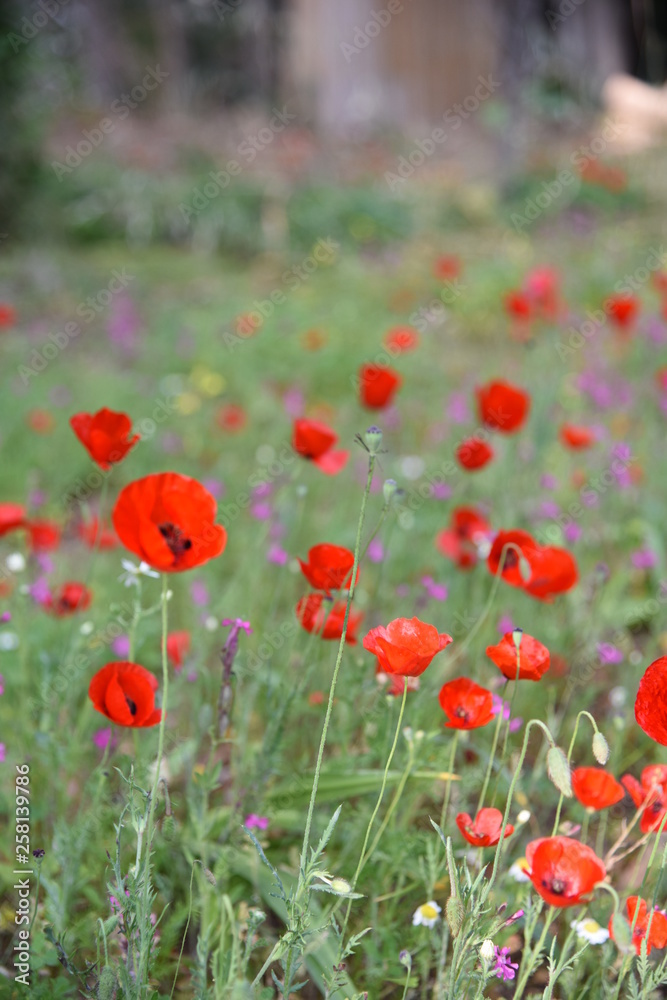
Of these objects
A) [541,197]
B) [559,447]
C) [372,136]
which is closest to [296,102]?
[372,136]

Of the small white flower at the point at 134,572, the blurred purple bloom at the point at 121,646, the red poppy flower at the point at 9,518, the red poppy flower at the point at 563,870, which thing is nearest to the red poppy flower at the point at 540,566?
the red poppy flower at the point at 563,870

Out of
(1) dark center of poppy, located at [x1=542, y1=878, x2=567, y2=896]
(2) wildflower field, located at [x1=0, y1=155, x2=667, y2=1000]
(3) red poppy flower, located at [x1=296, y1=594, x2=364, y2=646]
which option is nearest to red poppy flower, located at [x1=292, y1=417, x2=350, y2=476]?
(2) wildflower field, located at [x1=0, y1=155, x2=667, y2=1000]

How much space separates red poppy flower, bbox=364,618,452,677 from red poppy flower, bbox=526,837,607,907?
10.7 inches

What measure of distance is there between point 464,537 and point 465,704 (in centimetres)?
95

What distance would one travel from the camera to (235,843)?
1.56 metres

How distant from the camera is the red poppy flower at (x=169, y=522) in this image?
1.17 metres

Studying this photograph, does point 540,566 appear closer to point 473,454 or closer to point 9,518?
point 473,454

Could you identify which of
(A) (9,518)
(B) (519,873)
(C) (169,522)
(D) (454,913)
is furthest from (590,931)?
(A) (9,518)

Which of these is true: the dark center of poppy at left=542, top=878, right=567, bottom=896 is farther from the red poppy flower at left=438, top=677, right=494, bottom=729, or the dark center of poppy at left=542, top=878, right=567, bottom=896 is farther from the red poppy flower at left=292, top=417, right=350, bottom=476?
the red poppy flower at left=292, top=417, right=350, bottom=476

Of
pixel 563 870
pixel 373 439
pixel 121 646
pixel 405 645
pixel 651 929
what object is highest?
pixel 373 439

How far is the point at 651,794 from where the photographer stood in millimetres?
1268

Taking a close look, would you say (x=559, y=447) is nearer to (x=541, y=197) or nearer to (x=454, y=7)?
(x=541, y=197)

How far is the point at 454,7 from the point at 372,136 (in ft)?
10.2

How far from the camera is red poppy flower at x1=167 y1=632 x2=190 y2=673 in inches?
67.5
